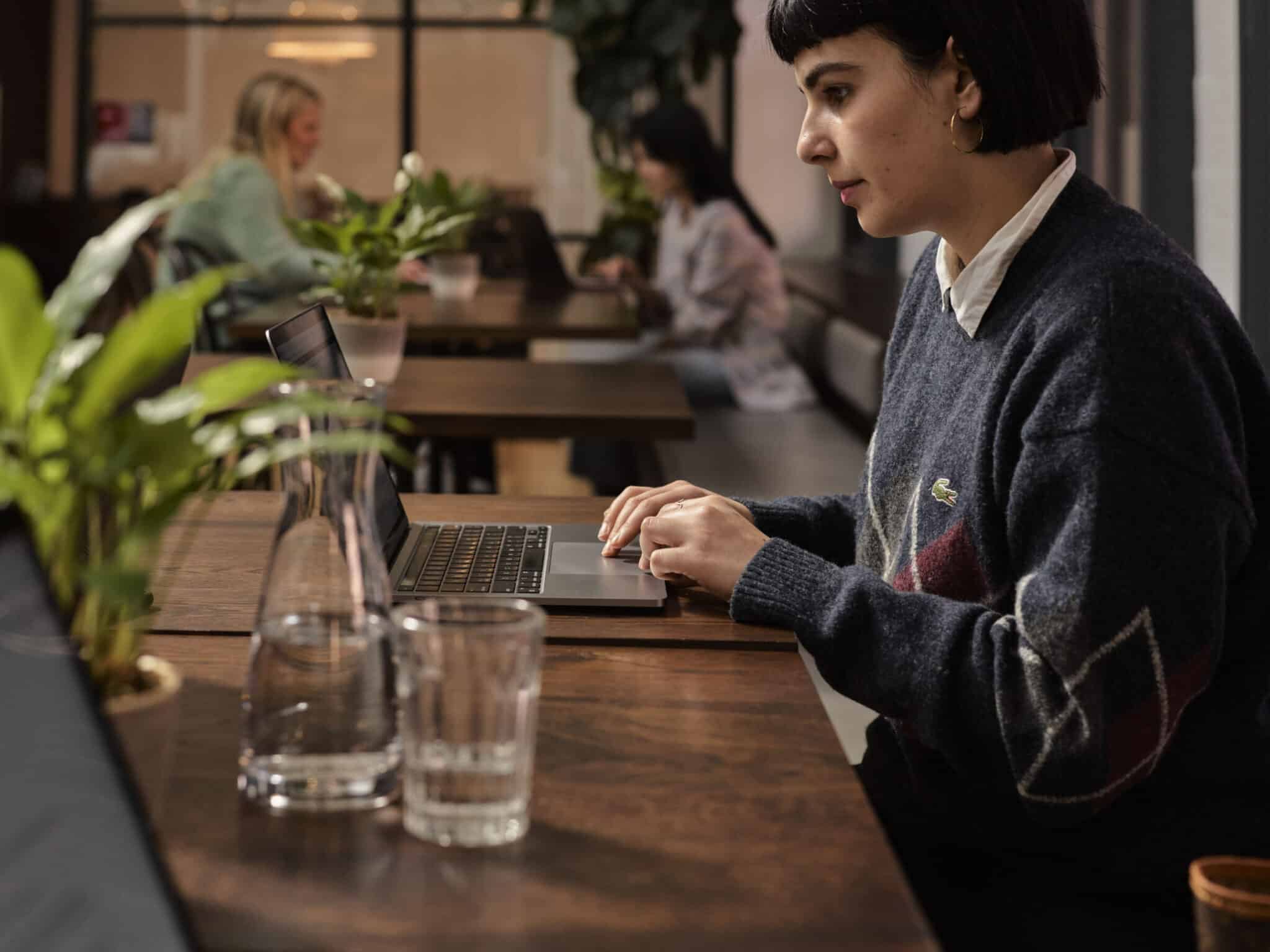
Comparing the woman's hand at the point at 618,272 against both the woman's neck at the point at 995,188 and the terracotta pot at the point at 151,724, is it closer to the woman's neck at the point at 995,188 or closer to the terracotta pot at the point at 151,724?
the woman's neck at the point at 995,188

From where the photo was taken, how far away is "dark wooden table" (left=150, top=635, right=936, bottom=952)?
0.69 meters

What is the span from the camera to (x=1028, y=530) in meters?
1.12

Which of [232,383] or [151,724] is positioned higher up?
[232,383]

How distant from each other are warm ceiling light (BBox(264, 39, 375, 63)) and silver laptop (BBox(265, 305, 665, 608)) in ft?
25.4

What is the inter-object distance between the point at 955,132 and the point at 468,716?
0.76 meters

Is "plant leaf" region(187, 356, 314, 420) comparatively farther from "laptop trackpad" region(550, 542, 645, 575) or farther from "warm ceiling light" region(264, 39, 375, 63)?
"warm ceiling light" region(264, 39, 375, 63)

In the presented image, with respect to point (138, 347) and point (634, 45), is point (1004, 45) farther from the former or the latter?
point (634, 45)

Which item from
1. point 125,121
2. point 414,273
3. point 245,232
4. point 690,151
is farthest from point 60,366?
point 125,121

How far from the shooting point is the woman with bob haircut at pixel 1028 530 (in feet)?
3.46

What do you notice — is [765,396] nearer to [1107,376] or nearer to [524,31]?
[1107,376]

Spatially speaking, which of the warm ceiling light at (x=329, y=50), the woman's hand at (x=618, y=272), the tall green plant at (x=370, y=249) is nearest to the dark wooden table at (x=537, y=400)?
the tall green plant at (x=370, y=249)

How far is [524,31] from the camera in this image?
8.82 m

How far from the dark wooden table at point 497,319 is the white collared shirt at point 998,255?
2214mm

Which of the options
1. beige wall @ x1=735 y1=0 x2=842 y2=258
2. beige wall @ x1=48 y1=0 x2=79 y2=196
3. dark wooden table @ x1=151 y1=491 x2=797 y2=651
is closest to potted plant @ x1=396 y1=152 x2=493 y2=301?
dark wooden table @ x1=151 y1=491 x2=797 y2=651
